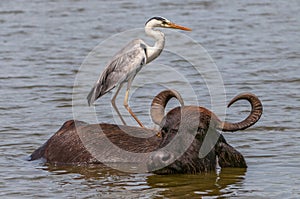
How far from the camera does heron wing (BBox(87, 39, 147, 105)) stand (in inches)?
431

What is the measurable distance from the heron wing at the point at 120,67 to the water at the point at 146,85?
0.48 metres

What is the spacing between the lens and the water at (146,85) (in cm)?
796

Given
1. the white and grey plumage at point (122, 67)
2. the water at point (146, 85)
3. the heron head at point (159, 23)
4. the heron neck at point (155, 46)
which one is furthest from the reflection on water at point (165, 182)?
the heron head at point (159, 23)

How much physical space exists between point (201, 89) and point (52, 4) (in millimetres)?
9282

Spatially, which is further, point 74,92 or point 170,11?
point 170,11

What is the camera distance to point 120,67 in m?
11.0

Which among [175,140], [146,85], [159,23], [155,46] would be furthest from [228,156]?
[146,85]

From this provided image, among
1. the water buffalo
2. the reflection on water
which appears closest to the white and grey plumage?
the water buffalo

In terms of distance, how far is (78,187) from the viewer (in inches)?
314

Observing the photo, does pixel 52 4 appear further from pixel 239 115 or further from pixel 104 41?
pixel 239 115

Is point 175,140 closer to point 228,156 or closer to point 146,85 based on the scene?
point 228,156

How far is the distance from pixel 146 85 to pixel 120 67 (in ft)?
7.06

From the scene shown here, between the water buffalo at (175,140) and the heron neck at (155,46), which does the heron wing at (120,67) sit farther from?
the water buffalo at (175,140)

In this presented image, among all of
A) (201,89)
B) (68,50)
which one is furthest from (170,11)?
(201,89)
